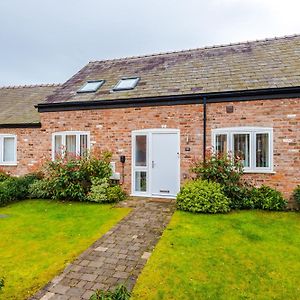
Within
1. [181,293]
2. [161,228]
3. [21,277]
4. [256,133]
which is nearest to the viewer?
[181,293]

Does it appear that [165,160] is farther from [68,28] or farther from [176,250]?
[68,28]

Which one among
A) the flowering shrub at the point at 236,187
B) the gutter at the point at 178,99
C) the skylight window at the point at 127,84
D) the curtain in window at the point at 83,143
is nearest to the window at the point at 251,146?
the flowering shrub at the point at 236,187

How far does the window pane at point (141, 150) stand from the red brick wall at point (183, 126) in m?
0.32

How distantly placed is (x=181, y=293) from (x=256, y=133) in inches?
266

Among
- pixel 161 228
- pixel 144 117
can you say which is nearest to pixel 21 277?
pixel 161 228

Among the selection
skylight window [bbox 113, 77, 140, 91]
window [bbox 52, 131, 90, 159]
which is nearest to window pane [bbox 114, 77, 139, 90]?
skylight window [bbox 113, 77, 140, 91]

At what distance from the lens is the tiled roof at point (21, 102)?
1336cm

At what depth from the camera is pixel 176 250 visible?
5.50m

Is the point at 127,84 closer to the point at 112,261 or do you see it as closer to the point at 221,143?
the point at 221,143

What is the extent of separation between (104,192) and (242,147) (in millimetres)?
5236

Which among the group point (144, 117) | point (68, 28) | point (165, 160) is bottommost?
point (165, 160)

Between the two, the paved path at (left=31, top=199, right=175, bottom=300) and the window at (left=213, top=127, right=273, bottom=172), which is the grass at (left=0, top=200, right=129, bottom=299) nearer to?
the paved path at (left=31, top=199, right=175, bottom=300)

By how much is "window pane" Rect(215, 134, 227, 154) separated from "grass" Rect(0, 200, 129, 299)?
3.92 m

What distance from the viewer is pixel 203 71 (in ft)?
36.9
